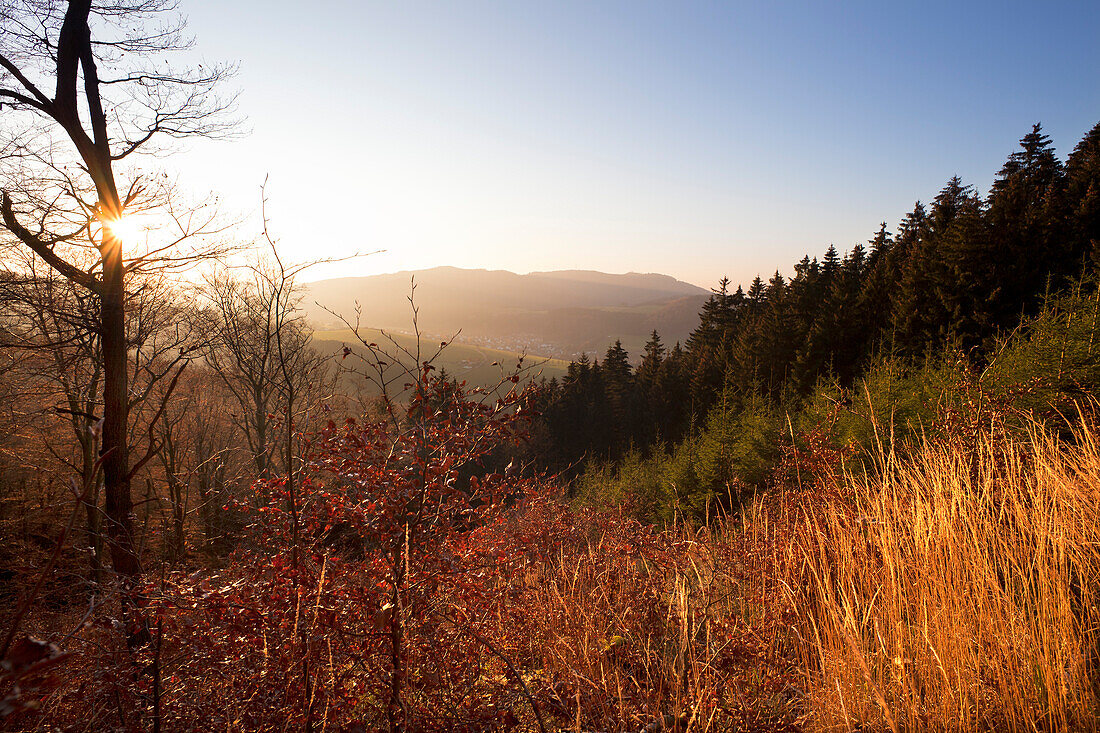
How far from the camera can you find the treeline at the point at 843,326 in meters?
15.6

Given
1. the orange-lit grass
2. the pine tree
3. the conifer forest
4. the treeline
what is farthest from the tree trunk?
the pine tree

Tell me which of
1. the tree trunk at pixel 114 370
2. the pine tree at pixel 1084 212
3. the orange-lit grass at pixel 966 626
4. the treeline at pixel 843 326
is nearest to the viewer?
the orange-lit grass at pixel 966 626

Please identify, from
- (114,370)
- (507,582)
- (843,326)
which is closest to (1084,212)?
(843,326)

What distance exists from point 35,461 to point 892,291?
120 ft

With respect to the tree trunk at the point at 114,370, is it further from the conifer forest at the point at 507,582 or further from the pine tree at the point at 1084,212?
the pine tree at the point at 1084,212

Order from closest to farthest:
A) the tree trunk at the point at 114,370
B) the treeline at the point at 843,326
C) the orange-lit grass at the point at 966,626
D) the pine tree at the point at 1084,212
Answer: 1. the orange-lit grass at the point at 966,626
2. the tree trunk at the point at 114,370
3. the treeline at the point at 843,326
4. the pine tree at the point at 1084,212

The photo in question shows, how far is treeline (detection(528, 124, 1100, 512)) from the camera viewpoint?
15.6 meters

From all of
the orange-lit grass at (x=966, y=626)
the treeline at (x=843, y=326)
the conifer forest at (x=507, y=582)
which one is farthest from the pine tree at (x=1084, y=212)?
the orange-lit grass at (x=966, y=626)

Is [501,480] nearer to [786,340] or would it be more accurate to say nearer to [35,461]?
[35,461]

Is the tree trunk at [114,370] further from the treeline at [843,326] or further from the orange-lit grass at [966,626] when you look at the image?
the treeline at [843,326]

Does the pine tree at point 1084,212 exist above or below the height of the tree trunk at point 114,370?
above

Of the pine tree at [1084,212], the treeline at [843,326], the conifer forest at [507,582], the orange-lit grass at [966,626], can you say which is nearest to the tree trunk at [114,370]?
the conifer forest at [507,582]

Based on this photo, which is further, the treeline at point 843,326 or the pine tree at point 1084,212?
the pine tree at point 1084,212

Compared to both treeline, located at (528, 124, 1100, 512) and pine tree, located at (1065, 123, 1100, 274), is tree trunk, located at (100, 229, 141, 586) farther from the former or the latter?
pine tree, located at (1065, 123, 1100, 274)
